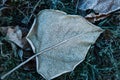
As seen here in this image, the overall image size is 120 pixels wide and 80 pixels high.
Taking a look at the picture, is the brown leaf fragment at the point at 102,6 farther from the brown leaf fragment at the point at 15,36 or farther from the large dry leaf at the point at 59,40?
the brown leaf fragment at the point at 15,36

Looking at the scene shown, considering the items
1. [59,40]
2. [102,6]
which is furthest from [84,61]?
[102,6]

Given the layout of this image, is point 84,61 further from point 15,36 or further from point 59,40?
point 15,36

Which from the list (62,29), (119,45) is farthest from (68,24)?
(119,45)

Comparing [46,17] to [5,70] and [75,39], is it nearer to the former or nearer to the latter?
[75,39]

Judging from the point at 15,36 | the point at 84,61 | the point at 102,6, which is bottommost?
the point at 84,61

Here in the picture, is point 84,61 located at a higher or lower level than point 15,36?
lower

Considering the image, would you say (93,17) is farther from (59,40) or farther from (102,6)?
(59,40)

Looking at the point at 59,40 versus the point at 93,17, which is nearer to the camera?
the point at 59,40

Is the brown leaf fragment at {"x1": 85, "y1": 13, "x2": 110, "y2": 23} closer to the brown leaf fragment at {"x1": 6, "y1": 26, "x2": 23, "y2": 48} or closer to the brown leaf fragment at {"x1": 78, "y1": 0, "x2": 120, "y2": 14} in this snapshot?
the brown leaf fragment at {"x1": 78, "y1": 0, "x2": 120, "y2": 14}
